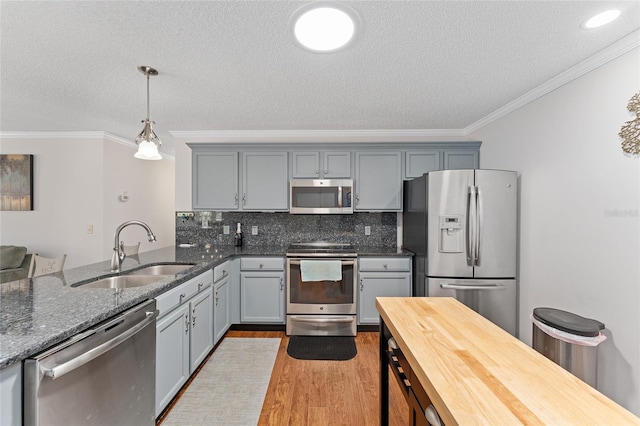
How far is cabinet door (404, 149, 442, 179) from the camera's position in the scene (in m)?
3.37

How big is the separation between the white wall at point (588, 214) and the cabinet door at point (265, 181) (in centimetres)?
253

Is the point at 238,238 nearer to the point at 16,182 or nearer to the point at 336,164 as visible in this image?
the point at 336,164

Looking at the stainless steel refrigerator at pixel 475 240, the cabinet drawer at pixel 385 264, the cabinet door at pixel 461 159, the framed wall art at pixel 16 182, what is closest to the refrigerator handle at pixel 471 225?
the stainless steel refrigerator at pixel 475 240

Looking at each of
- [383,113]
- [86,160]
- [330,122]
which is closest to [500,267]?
[383,113]

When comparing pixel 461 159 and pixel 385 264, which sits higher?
pixel 461 159

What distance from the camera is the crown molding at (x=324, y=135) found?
3.52m

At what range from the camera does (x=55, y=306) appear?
1290mm

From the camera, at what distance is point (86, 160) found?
376 cm

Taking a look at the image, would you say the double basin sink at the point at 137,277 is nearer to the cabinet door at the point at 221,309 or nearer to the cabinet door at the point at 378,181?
the cabinet door at the point at 221,309

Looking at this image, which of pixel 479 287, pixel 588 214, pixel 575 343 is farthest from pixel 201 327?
pixel 588 214

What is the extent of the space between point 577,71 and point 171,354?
11.6 ft

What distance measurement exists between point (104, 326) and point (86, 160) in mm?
3605

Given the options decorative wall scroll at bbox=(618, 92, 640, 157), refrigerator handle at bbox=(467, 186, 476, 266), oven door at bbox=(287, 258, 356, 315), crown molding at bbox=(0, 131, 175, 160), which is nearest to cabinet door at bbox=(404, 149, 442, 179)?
refrigerator handle at bbox=(467, 186, 476, 266)

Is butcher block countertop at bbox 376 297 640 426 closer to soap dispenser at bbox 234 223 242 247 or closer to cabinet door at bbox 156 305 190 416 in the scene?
cabinet door at bbox 156 305 190 416
